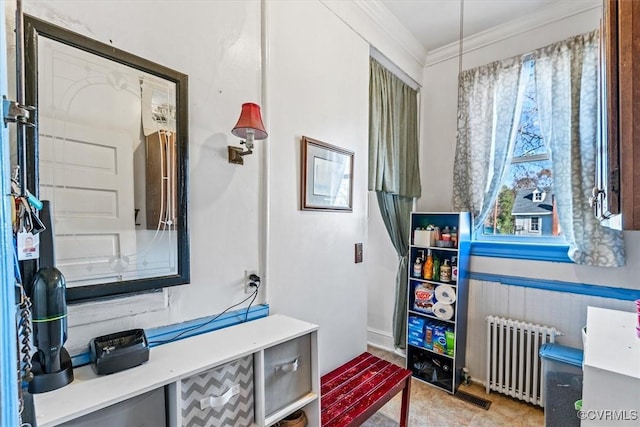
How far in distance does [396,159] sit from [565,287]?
5.25 feet

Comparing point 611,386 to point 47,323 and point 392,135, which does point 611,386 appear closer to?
point 47,323

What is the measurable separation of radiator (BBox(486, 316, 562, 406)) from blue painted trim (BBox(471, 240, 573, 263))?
1.68 ft

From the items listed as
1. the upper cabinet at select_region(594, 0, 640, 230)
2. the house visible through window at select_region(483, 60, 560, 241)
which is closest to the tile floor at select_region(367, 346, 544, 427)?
the house visible through window at select_region(483, 60, 560, 241)

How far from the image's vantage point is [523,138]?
8.08 feet

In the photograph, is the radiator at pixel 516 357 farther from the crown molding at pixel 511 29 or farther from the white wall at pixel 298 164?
the crown molding at pixel 511 29

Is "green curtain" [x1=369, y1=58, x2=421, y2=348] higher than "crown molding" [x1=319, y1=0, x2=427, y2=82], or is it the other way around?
"crown molding" [x1=319, y1=0, x2=427, y2=82]

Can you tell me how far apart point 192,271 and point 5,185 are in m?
0.82

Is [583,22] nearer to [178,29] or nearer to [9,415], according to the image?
[178,29]

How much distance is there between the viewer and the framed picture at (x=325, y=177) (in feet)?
5.66

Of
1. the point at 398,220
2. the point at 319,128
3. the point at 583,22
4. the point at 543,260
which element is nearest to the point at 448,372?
the point at 543,260

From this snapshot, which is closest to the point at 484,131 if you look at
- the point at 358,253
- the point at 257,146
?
the point at 358,253

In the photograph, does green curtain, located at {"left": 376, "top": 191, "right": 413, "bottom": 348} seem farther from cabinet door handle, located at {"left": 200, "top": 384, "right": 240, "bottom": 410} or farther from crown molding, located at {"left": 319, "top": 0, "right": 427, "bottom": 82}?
cabinet door handle, located at {"left": 200, "top": 384, "right": 240, "bottom": 410}

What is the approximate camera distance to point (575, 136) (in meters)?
2.10

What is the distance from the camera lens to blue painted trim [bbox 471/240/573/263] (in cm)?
221
